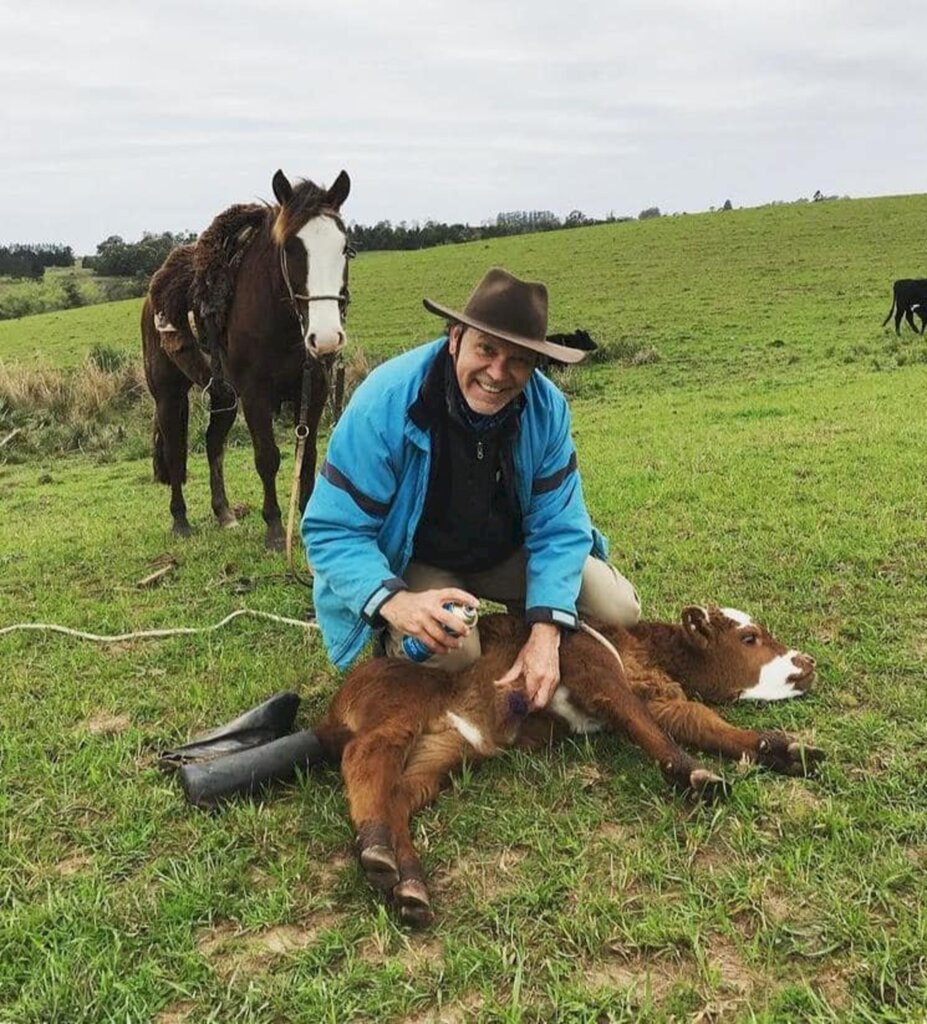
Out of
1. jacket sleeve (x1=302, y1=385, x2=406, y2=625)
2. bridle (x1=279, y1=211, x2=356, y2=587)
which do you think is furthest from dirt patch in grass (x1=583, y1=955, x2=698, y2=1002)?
bridle (x1=279, y1=211, x2=356, y2=587)

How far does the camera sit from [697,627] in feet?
13.0

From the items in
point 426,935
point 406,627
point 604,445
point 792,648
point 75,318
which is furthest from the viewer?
point 75,318

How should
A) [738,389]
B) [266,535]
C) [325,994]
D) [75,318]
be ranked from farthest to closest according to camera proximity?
[75,318]
[738,389]
[266,535]
[325,994]

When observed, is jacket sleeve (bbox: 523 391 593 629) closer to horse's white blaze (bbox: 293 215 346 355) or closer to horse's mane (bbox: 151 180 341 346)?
horse's white blaze (bbox: 293 215 346 355)

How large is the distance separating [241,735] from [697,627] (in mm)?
1993

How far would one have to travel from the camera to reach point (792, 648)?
4.27 meters

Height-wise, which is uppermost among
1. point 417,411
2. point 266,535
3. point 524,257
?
point 524,257

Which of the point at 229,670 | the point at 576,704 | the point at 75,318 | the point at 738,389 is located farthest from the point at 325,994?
the point at 75,318

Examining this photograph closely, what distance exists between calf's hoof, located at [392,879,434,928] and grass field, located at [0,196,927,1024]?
0.05m

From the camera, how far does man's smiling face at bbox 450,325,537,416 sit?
130 inches

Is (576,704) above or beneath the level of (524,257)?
beneath

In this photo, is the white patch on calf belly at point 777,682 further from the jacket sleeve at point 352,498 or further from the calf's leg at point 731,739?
the jacket sleeve at point 352,498

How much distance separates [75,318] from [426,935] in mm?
39573

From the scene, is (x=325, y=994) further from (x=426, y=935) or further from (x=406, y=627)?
(x=406, y=627)
